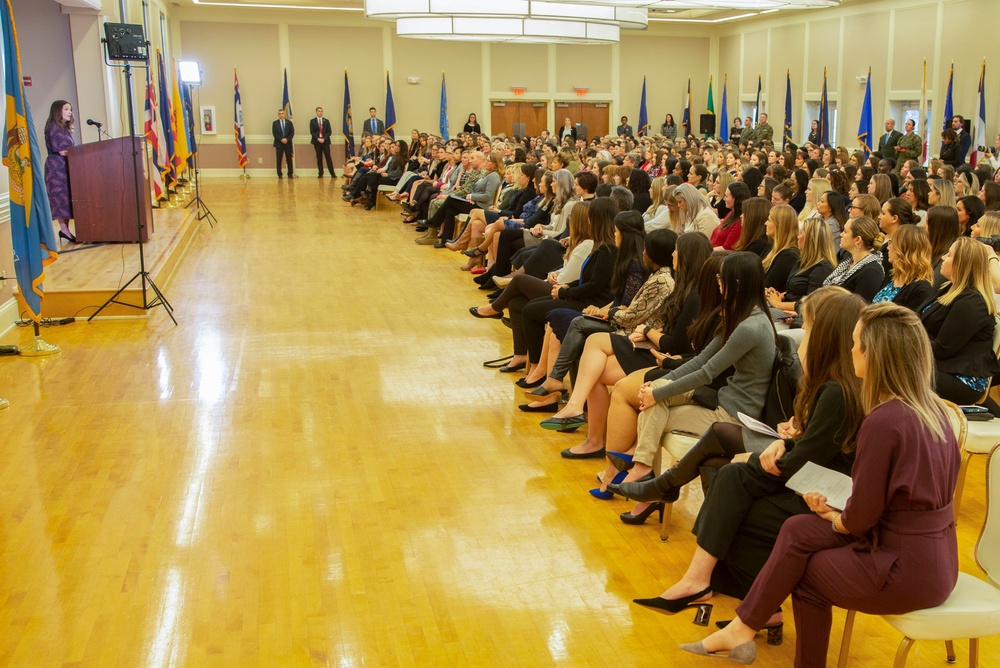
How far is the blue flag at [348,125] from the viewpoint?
22.9 metres

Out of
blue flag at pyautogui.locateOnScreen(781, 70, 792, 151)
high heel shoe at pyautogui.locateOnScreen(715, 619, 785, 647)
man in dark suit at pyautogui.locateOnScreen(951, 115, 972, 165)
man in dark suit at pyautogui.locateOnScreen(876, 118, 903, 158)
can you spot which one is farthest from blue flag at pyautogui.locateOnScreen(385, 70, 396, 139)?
high heel shoe at pyautogui.locateOnScreen(715, 619, 785, 647)

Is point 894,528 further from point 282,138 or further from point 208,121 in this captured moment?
point 208,121

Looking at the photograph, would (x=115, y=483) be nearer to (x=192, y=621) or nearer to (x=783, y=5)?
(x=192, y=621)

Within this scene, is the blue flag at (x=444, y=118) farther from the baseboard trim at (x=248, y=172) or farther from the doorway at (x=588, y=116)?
the doorway at (x=588, y=116)

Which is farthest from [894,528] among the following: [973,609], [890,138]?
[890,138]

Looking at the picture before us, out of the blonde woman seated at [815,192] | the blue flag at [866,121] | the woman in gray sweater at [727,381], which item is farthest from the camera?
the blue flag at [866,121]

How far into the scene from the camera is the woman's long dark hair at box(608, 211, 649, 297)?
5188 millimetres

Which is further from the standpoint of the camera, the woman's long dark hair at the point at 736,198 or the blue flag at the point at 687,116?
the blue flag at the point at 687,116

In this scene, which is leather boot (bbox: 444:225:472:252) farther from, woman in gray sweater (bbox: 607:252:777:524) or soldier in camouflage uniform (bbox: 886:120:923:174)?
soldier in camouflage uniform (bbox: 886:120:923:174)

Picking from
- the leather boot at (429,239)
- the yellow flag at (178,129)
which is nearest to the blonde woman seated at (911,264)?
the leather boot at (429,239)

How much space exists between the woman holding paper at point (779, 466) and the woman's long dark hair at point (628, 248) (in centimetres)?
206

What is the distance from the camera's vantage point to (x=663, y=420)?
391cm

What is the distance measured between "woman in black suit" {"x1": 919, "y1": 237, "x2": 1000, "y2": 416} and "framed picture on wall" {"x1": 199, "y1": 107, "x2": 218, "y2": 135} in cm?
2100

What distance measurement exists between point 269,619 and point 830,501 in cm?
186
